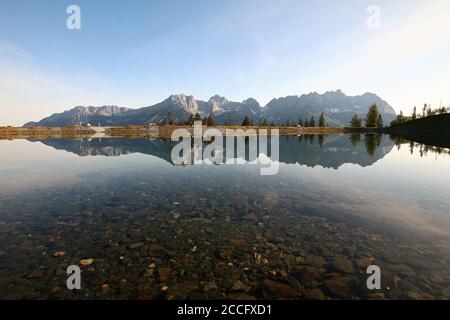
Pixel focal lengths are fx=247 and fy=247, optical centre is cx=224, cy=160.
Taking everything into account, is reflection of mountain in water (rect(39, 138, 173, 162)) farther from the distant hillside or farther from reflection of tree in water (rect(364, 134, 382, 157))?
the distant hillside

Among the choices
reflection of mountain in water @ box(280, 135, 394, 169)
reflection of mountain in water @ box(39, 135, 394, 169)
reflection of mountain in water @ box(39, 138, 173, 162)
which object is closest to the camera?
reflection of mountain in water @ box(280, 135, 394, 169)

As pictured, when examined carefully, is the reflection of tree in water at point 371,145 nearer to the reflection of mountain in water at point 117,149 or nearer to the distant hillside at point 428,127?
the reflection of mountain in water at point 117,149

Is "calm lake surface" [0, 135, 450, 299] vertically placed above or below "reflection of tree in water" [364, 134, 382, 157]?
below

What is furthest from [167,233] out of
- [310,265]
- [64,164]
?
[64,164]

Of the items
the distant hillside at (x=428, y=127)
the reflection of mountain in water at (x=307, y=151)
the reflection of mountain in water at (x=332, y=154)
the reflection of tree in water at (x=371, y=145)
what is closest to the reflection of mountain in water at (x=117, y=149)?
the reflection of mountain in water at (x=307, y=151)

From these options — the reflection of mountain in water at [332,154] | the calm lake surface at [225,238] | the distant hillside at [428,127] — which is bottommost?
the calm lake surface at [225,238]

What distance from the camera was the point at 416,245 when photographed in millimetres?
10578

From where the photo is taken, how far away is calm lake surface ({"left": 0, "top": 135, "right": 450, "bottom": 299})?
7961mm

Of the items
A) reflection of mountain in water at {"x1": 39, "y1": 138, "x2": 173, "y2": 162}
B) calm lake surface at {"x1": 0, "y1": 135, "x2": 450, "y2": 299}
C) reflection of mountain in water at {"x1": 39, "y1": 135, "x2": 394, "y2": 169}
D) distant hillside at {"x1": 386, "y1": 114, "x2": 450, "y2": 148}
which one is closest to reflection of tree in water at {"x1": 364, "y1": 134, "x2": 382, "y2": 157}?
reflection of mountain in water at {"x1": 39, "y1": 135, "x2": 394, "y2": 169}

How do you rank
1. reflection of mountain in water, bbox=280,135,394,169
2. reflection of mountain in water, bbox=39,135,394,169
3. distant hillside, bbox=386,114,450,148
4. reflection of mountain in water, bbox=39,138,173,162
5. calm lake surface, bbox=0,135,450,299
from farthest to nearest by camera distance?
distant hillside, bbox=386,114,450,148 < reflection of mountain in water, bbox=39,138,173,162 < reflection of mountain in water, bbox=39,135,394,169 < reflection of mountain in water, bbox=280,135,394,169 < calm lake surface, bbox=0,135,450,299

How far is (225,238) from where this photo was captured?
11344mm

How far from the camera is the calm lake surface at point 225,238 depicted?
7.96m
